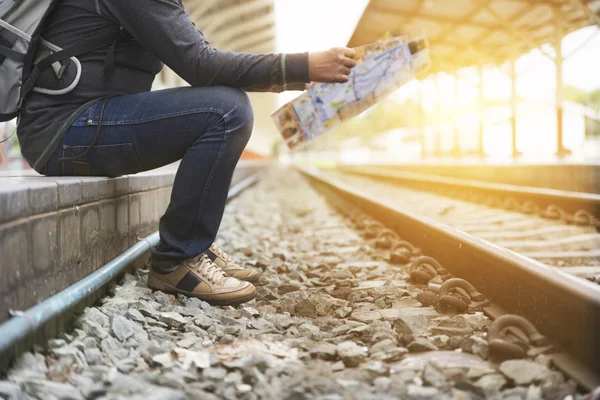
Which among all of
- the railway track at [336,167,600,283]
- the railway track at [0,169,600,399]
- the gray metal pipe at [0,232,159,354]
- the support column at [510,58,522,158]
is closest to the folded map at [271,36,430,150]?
the railway track at [0,169,600,399]

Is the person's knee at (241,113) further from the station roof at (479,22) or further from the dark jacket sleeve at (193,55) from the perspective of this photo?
the station roof at (479,22)

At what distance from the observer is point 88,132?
2.35 m

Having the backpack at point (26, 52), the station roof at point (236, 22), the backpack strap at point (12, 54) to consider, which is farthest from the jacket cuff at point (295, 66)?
the station roof at point (236, 22)

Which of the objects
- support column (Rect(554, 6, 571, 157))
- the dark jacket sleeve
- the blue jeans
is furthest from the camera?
support column (Rect(554, 6, 571, 157))

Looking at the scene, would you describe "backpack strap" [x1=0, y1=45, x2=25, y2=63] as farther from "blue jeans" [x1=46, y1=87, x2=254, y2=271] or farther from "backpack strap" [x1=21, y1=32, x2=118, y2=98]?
"blue jeans" [x1=46, y1=87, x2=254, y2=271]

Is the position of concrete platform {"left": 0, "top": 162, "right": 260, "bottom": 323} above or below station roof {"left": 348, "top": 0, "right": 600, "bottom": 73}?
below

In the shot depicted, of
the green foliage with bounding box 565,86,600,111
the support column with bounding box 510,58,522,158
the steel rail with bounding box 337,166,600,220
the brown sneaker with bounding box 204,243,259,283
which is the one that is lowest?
the brown sneaker with bounding box 204,243,259,283

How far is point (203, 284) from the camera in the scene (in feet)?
8.36

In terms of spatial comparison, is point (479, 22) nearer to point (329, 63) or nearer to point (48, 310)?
point (329, 63)

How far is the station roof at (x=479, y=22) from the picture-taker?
11.5 meters

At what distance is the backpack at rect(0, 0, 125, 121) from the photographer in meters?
2.10

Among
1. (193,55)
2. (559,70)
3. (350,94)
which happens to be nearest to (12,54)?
(193,55)

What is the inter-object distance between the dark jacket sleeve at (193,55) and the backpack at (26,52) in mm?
169

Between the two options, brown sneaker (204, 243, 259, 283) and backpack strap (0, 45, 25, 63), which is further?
brown sneaker (204, 243, 259, 283)
